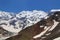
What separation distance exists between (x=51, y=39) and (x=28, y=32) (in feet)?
31.8

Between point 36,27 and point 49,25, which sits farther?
point 36,27

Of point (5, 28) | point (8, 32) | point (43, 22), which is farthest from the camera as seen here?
point (5, 28)

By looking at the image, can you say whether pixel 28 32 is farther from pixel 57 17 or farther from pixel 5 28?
pixel 5 28

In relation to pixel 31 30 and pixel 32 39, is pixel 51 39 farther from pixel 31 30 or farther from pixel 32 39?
pixel 31 30

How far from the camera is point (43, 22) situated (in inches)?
1192

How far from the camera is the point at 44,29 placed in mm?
29281

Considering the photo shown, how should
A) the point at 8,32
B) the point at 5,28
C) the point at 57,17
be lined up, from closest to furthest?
1. the point at 57,17
2. the point at 8,32
3. the point at 5,28

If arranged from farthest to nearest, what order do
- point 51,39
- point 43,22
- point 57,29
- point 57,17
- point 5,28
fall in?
point 5,28 < point 43,22 < point 57,17 < point 57,29 < point 51,39

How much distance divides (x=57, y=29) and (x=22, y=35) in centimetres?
790

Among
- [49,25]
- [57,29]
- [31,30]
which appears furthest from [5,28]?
[57,29]

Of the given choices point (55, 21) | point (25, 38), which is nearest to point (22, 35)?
point (25, 38)

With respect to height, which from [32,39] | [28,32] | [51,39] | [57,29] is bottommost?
[51,39]

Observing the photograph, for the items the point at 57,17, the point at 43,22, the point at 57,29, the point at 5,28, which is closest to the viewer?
the point at 57,29

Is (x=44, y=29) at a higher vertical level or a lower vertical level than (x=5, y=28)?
lower
